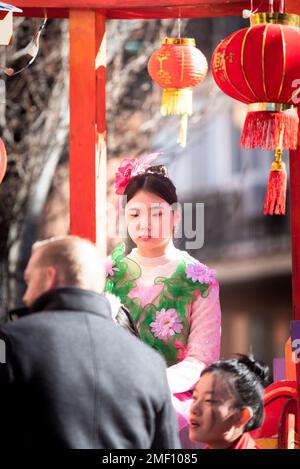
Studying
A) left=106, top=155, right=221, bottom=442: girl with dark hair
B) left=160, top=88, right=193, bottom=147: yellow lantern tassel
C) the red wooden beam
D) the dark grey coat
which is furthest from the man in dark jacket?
left=160, top=88, right=193, bottom=147: yellow lantern tassel

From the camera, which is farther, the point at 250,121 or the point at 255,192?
the point at 255,192

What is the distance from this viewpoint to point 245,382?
15.6ft

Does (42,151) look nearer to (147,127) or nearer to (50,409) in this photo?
(147,127)

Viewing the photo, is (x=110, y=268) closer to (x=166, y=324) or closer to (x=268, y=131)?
(x=166, y=324)

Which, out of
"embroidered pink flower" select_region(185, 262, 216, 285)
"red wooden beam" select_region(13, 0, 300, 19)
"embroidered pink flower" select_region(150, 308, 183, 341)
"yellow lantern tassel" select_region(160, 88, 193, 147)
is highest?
"red wooden beam" select_region(13, 0, 300, 19)

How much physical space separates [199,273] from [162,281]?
0.19 metres

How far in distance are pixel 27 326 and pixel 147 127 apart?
795 centimetres

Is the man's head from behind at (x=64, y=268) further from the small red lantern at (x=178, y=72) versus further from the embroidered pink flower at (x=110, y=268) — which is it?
the small red lantern at (x=178, y=72)

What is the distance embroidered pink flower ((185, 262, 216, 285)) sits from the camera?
235 inches

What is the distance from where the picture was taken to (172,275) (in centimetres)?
601

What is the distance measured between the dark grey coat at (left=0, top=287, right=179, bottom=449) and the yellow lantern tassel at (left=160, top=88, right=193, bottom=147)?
8.79 ft

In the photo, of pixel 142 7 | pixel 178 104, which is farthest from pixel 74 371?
pixel 178 104

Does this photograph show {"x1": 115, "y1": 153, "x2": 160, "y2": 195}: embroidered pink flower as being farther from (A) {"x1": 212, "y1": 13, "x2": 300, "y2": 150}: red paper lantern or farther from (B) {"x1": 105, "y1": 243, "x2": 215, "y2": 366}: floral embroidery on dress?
(A) {"x1": 212, "y1": 13, "x2": 300, "y2": 150}: red paper lantern
